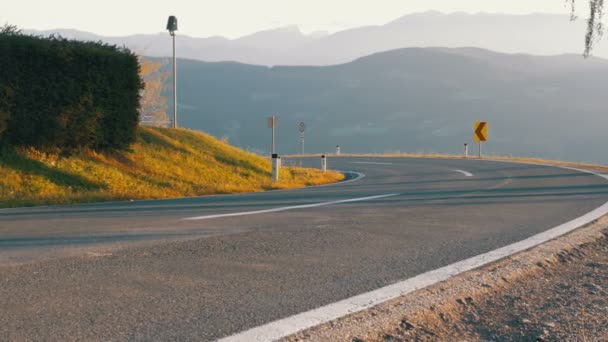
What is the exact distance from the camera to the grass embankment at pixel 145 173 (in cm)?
1409

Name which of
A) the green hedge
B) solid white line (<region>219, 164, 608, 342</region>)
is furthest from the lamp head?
solid white line (<region>219, 164, 608, 342</region>)

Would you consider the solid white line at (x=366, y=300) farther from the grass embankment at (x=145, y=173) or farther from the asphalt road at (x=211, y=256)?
the grass embankment at (x=145, y=173)

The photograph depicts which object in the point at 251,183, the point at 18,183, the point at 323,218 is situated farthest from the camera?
the point at 251,183

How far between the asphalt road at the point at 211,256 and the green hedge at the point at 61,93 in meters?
5.03

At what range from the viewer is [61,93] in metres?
15.5

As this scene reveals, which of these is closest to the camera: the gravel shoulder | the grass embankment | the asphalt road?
the gravel shoulder

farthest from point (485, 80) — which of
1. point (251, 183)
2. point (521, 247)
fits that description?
point (521, 247)

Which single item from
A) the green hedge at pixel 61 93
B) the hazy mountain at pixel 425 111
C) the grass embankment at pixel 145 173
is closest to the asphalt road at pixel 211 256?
the grass embankment at pixel 145 173

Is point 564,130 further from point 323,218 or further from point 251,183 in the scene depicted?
point 323,218

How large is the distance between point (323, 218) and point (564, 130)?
14995 centimetres

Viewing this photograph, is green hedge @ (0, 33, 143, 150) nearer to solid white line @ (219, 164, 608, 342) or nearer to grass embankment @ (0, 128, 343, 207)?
grass embankment @ (0, 128, 343, 207)

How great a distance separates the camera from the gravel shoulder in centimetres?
405

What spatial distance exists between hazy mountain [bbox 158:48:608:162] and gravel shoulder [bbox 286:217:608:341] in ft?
396

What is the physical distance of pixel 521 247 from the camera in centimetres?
704
